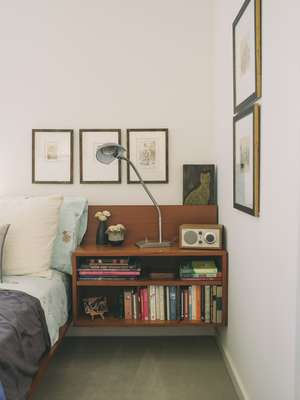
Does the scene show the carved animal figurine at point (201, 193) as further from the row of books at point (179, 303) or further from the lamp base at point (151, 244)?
the row of books at point (179, 303)

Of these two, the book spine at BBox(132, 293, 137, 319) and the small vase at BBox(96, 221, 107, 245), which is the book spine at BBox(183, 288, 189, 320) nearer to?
the book spine at BBox(132, 293, 137, 319)

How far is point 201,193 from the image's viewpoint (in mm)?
2814

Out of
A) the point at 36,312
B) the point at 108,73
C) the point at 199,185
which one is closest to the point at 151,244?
the point at 199,185

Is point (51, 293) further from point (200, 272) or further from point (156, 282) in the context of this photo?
point (200, 272)

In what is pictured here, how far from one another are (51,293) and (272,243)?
127cm

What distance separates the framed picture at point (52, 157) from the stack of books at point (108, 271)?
707 mm

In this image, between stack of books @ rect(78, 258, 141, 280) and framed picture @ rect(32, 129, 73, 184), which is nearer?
stack of books @ rect(78, 258, 141, 280)

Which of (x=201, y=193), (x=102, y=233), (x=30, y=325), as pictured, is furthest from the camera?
(x=201, y=193)

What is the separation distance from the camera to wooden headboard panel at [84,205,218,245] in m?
2.79

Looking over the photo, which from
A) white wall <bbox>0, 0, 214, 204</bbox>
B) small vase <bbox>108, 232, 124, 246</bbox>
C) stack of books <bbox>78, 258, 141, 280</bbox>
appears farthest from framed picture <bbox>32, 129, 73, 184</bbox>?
stack of books <bbox>78, 258, 141, 280</bbox>

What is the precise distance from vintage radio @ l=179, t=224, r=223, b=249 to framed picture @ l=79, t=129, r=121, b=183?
26.4 inches

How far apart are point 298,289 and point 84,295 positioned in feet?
6.06

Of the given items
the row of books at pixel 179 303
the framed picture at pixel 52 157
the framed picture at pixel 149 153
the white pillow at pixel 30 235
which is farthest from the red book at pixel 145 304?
the framed picture at pixel 52 157

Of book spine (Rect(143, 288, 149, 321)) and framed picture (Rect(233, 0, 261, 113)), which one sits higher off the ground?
framed picture (Rect(233, 0, 261, 113))
